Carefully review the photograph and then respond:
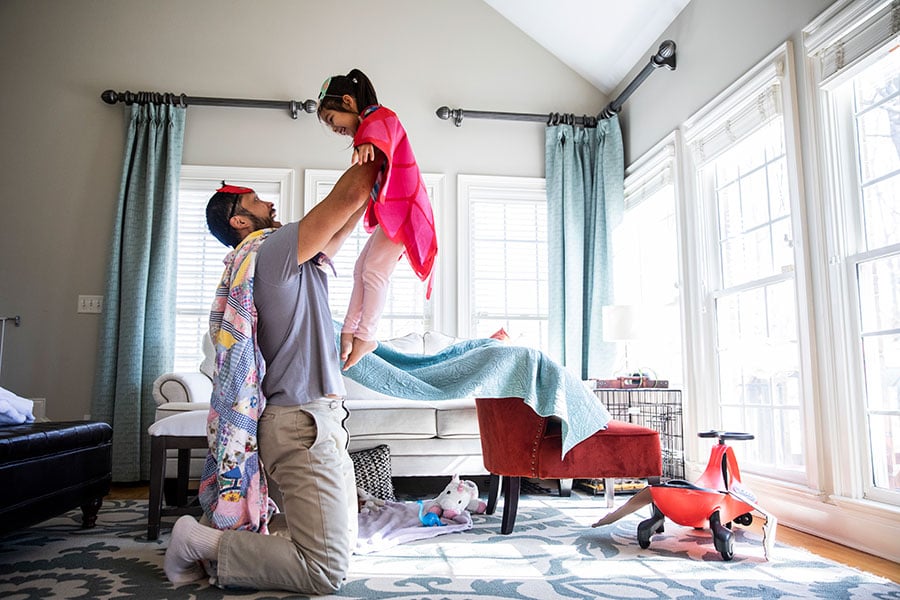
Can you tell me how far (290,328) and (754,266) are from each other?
2.62 metres

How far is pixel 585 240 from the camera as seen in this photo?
5375 mm

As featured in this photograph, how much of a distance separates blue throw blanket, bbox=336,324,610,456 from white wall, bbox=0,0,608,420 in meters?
2.38

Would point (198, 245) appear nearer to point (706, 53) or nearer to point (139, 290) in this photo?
point (139, 290)

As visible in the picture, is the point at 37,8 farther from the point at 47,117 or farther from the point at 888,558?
the point at 888,558

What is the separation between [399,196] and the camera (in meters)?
1.95

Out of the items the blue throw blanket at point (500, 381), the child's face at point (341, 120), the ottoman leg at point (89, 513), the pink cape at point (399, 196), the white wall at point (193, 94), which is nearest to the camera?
the pink cape at point (399, 196)

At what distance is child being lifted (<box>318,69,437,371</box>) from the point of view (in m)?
1.86

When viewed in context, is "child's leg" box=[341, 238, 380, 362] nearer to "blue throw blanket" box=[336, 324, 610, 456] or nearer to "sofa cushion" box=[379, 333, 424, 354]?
"blue throw blanket" box=[336, 324, 610, 456]

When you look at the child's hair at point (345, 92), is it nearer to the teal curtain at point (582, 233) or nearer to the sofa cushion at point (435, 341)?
the sofa cushion at point (435, 341)

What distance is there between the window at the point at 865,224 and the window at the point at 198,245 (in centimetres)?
359

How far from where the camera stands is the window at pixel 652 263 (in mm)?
4395

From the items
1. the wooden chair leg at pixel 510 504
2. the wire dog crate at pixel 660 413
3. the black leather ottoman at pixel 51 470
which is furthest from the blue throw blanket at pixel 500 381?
the wire dog crate at pixel 660 413

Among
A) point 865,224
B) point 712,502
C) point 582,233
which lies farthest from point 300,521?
point 582,233

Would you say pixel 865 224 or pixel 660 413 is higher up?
pixel 865 224
